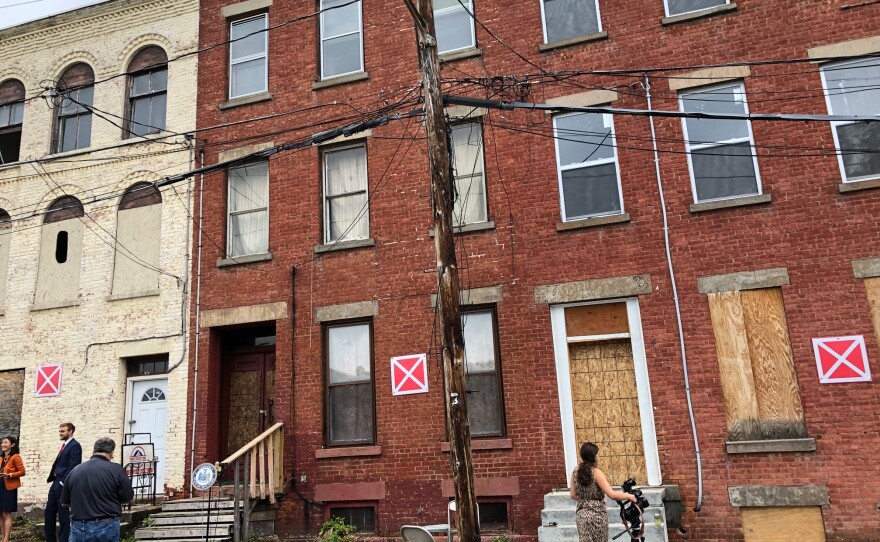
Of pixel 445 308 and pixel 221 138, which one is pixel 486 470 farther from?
pixel 221 138

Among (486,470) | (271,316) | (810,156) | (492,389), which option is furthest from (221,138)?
(810,156)

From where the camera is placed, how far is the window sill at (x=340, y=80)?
1302 cm

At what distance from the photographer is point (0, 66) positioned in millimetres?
16266

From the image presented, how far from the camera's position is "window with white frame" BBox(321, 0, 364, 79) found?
1345 centimetres

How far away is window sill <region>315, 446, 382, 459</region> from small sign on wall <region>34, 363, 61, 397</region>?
231 inches

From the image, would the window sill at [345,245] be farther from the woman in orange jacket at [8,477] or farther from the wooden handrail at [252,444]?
the woman in orange jacket at [8,477]

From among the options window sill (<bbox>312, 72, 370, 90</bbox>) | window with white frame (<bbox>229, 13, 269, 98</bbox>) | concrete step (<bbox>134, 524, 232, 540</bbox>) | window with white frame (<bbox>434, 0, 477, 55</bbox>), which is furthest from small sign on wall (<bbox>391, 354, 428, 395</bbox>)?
window with white frame (<bbox>229, 13, 269, 98</bbox>)

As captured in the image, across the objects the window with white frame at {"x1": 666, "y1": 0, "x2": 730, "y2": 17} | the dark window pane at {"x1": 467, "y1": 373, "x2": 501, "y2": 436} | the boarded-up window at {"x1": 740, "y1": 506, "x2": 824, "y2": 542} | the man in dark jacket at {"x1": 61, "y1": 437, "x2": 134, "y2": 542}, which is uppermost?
the window with white frame at {"x1": 666, "y1": 0, "x2": 730, "y2": 17}

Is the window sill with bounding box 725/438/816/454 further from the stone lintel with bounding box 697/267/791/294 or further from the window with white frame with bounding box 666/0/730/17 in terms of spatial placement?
the window with white frame with bounding box 666/0/730/17

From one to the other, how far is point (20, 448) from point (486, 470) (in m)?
9.60

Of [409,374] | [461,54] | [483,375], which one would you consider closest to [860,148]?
[461,54]

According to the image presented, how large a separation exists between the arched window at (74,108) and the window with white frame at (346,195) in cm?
611

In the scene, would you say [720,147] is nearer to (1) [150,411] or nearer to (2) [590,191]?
(2) [590,191]

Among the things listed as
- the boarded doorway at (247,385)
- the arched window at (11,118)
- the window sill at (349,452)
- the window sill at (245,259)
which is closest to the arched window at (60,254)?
the arched window at (11,118)
